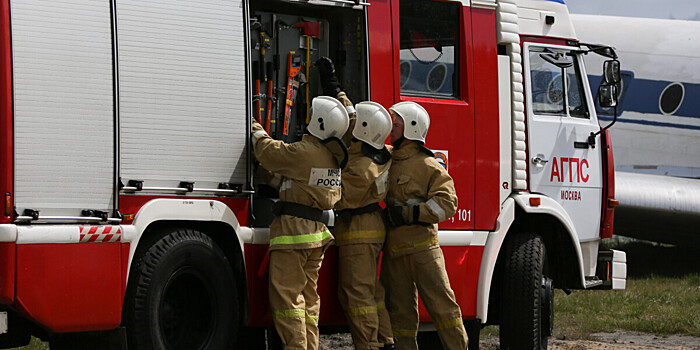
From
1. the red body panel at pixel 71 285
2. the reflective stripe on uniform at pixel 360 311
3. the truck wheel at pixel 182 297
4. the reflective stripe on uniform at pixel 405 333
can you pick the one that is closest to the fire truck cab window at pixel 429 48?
the reflective stripe on uniform at pixel 360 311

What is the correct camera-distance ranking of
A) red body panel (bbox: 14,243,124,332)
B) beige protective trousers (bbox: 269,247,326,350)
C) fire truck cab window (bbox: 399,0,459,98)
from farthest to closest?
1. fire truck cab window (bbox: 399,0,459,98)
2. beige protective trousers (bbox: 269,247,326,350)
3. red body panel (bbox: 14,243,124,332)

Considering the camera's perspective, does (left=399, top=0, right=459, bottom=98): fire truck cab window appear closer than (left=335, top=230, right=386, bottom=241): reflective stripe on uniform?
No

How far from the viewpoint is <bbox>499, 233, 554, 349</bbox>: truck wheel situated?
27.3 feet

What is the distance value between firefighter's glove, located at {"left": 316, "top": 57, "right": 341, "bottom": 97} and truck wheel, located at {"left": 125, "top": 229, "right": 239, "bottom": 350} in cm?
150

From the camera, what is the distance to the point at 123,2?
6113 millimetres

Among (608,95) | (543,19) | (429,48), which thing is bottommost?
(608,95)

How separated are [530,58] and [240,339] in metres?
3.60

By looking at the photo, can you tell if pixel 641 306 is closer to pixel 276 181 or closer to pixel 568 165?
pixel 568 165

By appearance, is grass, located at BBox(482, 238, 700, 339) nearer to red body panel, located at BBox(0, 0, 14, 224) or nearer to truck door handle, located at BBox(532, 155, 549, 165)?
truck door handle, located at BBox(532, 155, 549, 165)

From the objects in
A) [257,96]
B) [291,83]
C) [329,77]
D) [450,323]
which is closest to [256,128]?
[257,96]

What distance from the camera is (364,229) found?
7.31 m

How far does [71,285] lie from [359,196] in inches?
93.3

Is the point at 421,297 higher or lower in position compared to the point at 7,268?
lower

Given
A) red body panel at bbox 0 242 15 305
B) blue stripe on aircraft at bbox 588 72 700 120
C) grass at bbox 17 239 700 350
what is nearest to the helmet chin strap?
red body panel at bbox 0 242 15 305
